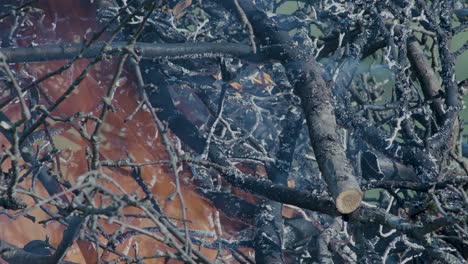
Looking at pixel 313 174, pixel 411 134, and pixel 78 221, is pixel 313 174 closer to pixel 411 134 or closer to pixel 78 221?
pixel 411 134

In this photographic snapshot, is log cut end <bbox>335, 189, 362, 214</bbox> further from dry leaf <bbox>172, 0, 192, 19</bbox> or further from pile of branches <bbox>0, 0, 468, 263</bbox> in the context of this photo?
dry leaf <bbox>172, 0, 192, 19</bbox>

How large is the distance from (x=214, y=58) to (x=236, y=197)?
2.97 feet

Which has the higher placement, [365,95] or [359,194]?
[359,194]

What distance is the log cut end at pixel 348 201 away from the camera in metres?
2.44

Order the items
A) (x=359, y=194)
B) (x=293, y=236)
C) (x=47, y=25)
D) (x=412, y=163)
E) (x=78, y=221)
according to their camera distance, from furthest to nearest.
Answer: (x=47, y=25), (x=293, y=236), (x=412, y=163), (x=359, y=194), (x=78, y=221)

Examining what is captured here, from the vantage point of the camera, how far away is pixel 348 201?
2465 mm

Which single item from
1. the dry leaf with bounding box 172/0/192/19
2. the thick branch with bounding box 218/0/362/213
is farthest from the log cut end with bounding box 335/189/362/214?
the dry leaf with bounding box 172/0/192/19

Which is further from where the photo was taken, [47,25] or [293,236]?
[47,25]

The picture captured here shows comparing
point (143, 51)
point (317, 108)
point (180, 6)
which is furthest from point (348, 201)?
point (180, 6)

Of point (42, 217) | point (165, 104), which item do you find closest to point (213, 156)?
point (165, 104)

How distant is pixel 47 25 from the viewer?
3.90 meters

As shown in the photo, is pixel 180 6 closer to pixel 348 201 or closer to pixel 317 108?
pixel 317 108

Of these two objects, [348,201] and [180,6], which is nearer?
[348,201]

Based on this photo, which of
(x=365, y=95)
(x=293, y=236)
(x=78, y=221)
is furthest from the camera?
(x=365, y=95)
